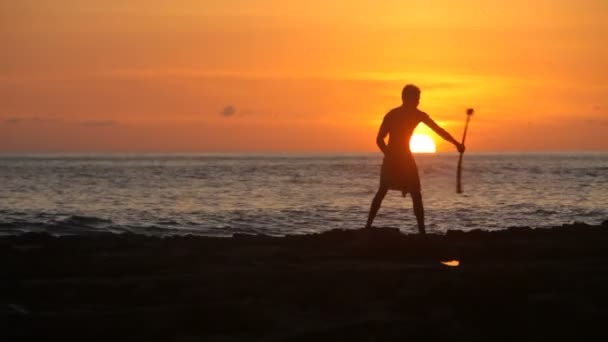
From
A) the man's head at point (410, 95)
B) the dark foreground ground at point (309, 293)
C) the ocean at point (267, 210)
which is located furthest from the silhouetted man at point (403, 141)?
the ocean at point (267, 210)

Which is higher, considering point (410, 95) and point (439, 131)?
point (410, 95)

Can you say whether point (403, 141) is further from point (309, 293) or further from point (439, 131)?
point (309, 293)

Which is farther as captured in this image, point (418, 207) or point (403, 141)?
point (418, 207)

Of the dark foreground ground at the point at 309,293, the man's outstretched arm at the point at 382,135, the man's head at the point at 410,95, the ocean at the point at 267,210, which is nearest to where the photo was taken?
the dark foreground ground at the point at 309,293

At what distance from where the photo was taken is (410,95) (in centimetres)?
1060

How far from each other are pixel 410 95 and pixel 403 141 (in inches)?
24.0

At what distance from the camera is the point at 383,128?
10789mm

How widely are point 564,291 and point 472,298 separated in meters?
0.87

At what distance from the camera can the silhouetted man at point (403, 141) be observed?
10.7 metres

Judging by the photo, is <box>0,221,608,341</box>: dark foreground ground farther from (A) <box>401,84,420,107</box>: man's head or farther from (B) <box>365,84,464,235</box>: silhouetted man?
(A) <box>401,84,420,107</box>: man's head

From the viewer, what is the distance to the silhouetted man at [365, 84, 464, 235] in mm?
10672

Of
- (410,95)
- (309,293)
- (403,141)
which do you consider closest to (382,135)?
(403,141)

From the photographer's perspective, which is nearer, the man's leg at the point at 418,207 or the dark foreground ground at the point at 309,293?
the dark foreground ground at the point at 309,293

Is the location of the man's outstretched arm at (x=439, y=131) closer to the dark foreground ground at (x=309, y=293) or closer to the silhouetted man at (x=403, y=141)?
the silhouetted man at (x=403, y=141)
